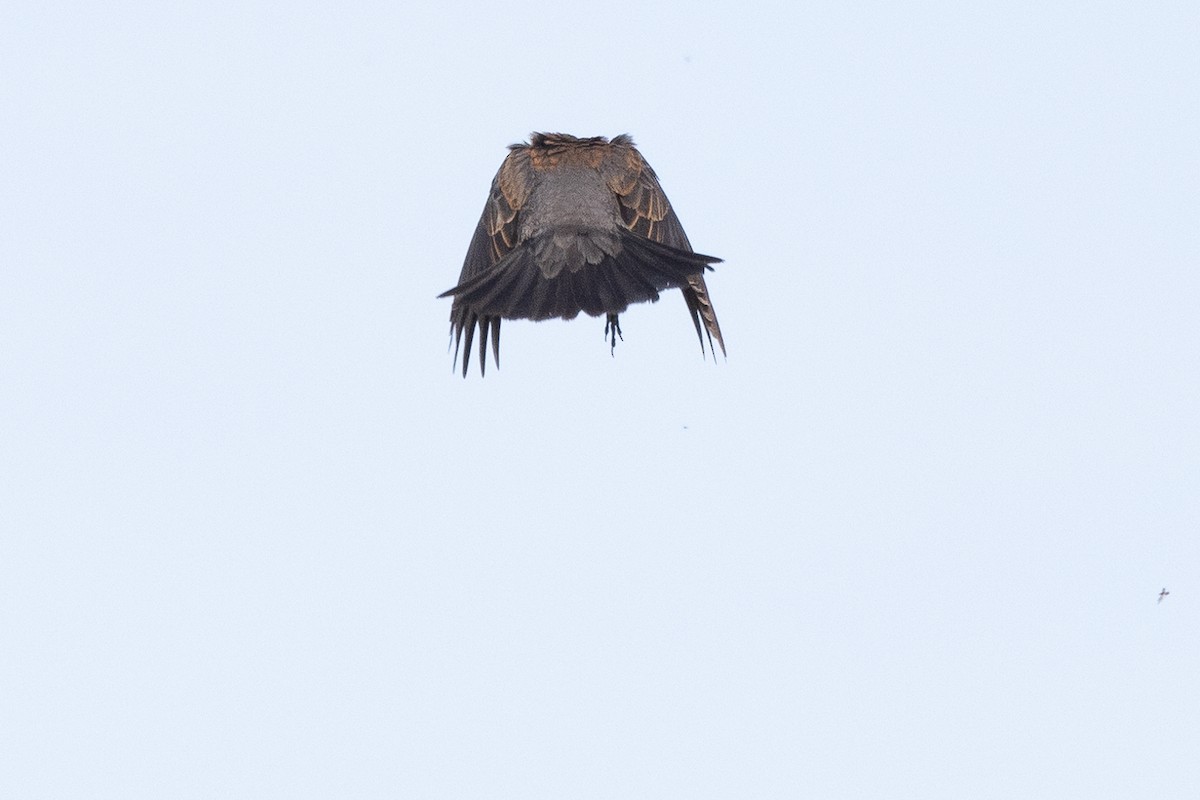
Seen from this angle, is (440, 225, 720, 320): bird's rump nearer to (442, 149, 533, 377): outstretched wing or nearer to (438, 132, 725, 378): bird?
(438, 132, 725, 378): bird

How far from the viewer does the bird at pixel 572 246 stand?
12328 millimetres

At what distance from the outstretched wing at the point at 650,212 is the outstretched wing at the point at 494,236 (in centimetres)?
69

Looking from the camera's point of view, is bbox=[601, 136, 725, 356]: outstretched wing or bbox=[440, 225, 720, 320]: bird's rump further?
bbox=[601, 136, 725, 356]: outstretched wing

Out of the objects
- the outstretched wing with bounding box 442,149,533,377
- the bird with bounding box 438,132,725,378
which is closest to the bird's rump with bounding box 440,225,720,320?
the bird with bounding box 438,132,725,378

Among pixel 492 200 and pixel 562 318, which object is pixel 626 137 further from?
pixel 562 318

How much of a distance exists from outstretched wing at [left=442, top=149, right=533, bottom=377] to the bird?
1 cm

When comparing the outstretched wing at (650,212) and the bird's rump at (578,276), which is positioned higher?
the outstretched wing at (650,212)

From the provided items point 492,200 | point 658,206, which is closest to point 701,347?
point 658,206

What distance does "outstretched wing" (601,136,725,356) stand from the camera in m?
13.8

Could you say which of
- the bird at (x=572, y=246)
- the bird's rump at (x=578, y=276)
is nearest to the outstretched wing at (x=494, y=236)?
the bird at (x=572, y=246)

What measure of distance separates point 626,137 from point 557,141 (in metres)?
0.72

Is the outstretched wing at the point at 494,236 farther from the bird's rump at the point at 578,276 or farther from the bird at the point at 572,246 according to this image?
the bird's rump at the point at 578,276

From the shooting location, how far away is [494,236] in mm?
13844

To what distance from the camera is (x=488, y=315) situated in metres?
12.4
